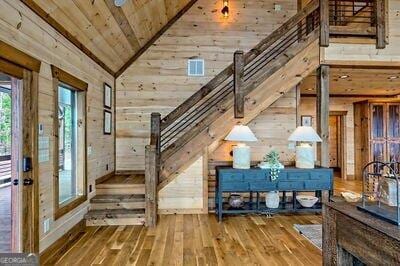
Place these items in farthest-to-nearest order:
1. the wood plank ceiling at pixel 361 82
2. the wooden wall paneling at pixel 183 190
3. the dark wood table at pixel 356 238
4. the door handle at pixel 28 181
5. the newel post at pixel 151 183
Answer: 1. the wood plank ceiling at pixel 361 82
2. the wooden wall paneling at pixel 183 190
3. the newel post at pixel 151 183
4. the door handle at pixel 28 181
5. the dark wood table at pixel 356 238

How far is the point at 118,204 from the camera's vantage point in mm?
5090

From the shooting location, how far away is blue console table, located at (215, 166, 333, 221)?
16.6 ft

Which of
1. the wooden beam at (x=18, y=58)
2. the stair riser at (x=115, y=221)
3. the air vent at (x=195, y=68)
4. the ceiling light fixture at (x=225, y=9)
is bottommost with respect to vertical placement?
the stair riser at (x=115, y=221)

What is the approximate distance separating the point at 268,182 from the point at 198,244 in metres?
1.73

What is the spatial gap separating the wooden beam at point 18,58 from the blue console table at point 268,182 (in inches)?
118

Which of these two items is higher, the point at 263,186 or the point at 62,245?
the point at 263,186

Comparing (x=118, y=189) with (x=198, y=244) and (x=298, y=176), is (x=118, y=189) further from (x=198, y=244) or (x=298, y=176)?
(x=298, y=176)

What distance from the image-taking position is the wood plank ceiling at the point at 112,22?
3.62 metres

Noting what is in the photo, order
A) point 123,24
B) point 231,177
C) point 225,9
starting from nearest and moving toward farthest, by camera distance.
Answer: point 123,24, point 231,177, point 225,9

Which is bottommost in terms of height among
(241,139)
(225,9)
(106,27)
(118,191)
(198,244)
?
(198,244)

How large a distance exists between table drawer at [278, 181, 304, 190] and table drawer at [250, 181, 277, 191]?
106 mm

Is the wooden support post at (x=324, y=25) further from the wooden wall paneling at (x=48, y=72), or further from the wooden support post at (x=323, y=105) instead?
the wooden wall paneling at (x=48, y=72)

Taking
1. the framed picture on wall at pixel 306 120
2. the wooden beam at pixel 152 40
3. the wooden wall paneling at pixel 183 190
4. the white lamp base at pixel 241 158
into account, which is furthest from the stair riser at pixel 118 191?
the framed picture on wall at pixel 306 120

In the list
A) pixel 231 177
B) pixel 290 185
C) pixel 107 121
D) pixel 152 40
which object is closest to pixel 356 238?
pixel 231 177
